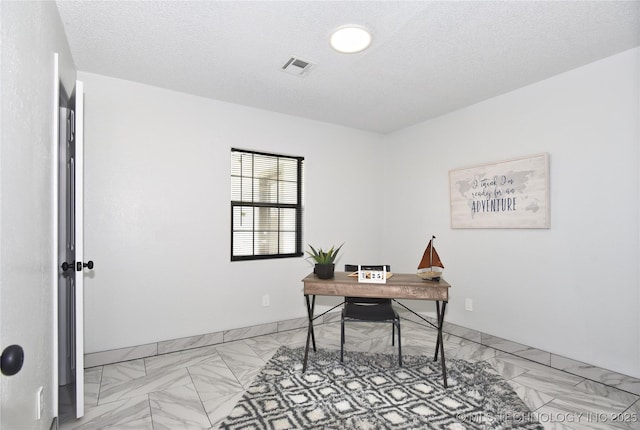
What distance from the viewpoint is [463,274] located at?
3.54 metres

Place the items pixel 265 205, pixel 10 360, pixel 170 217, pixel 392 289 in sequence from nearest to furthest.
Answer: pixel 10 360 → pixel 392 289 → pixel 170 217 → pixel 265 205

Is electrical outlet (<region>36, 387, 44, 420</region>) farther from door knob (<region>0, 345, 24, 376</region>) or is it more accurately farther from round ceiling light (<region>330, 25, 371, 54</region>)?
round ceiling light (<region>330, 25, 371, 54</region>)

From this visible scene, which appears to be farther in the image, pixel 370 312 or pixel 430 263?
pixel 370 312

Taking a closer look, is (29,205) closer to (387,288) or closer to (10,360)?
(10,360)

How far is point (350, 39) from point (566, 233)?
7.76ft

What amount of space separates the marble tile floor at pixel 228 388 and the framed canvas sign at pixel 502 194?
1257 mm

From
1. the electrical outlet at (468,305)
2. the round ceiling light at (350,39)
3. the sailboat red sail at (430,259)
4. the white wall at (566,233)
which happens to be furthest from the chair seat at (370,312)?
the round ceiling light at (350,39)

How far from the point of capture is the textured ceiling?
6.40ft

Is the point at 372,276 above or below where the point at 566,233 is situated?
below

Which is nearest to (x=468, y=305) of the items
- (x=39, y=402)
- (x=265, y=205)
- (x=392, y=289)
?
(x=392, y=289)

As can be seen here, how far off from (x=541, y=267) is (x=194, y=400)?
303cm

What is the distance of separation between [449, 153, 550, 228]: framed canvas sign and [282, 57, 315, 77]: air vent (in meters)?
2.00

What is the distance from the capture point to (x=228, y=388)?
7.88 feet

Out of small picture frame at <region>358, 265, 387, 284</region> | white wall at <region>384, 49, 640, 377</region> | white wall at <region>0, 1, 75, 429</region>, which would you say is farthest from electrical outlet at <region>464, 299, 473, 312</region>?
white wall at <region>0, 1, 75, 429</region>
